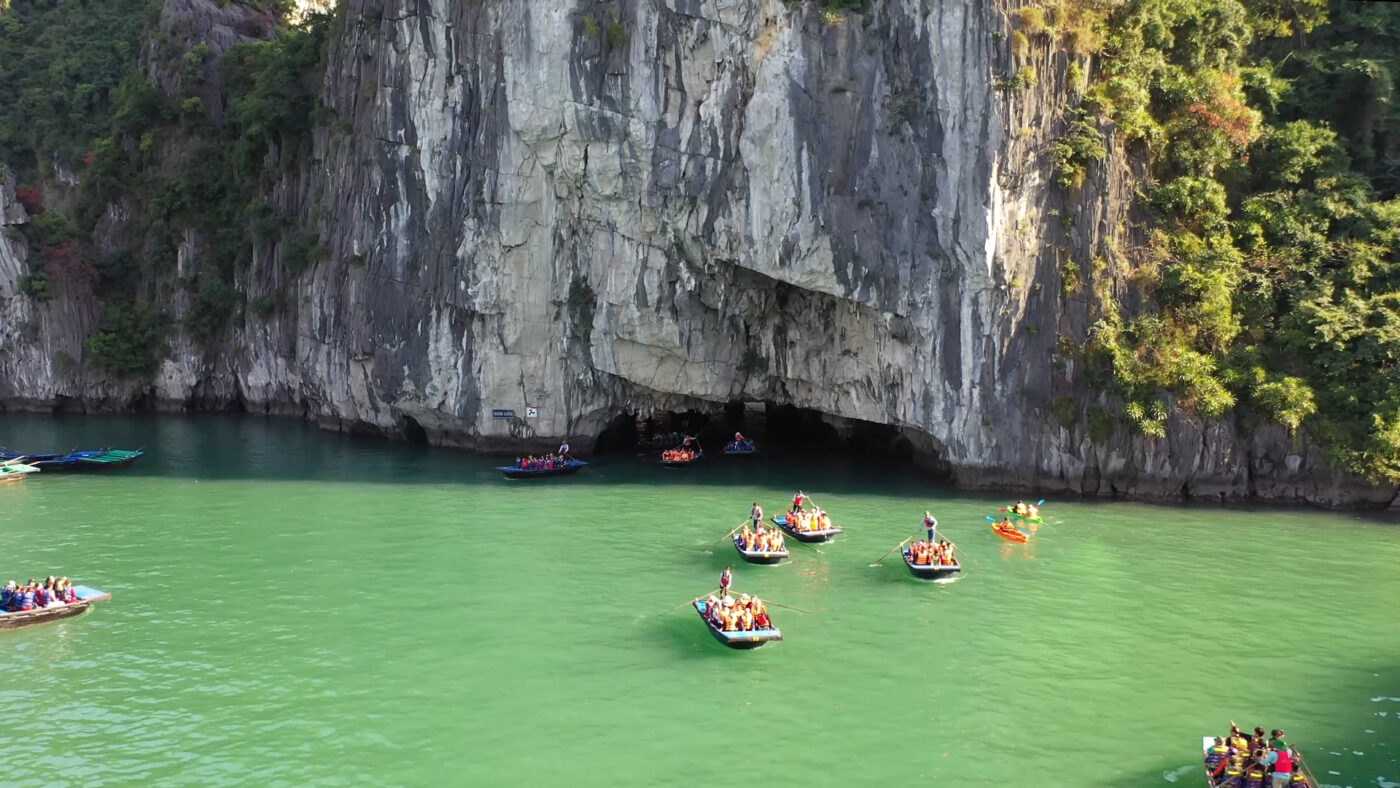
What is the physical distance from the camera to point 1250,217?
106 feet

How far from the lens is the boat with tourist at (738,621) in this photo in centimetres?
1873

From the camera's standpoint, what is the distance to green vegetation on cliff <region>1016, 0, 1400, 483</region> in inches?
1166

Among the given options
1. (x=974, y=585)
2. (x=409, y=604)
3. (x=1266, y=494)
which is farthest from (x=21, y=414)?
(x=1266, y=494)

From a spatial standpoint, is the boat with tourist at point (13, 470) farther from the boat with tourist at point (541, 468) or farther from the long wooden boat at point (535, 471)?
the long wooden boat at point (535, 471)

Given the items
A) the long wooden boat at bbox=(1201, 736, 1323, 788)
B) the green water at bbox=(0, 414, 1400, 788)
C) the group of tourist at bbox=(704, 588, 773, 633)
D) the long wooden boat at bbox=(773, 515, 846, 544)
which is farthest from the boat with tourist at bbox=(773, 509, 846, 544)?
the long wooden boat at bbox=(1201, 736, 1323, 788)

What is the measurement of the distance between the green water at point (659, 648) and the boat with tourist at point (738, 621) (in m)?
0.41

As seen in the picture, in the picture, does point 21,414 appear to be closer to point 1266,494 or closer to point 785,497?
point 785,497

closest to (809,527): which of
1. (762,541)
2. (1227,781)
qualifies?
(762,541)

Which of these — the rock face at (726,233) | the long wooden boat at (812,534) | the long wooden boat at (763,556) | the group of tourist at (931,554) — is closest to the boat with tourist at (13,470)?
the rock face at (726,233)

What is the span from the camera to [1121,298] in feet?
105

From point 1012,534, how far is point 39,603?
22.2m

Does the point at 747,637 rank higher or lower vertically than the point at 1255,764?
higher

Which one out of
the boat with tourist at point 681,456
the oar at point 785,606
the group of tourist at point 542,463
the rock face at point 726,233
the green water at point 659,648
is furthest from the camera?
the boat with tourist at point 681,456

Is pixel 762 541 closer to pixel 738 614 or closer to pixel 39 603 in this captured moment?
pixel 738 614
